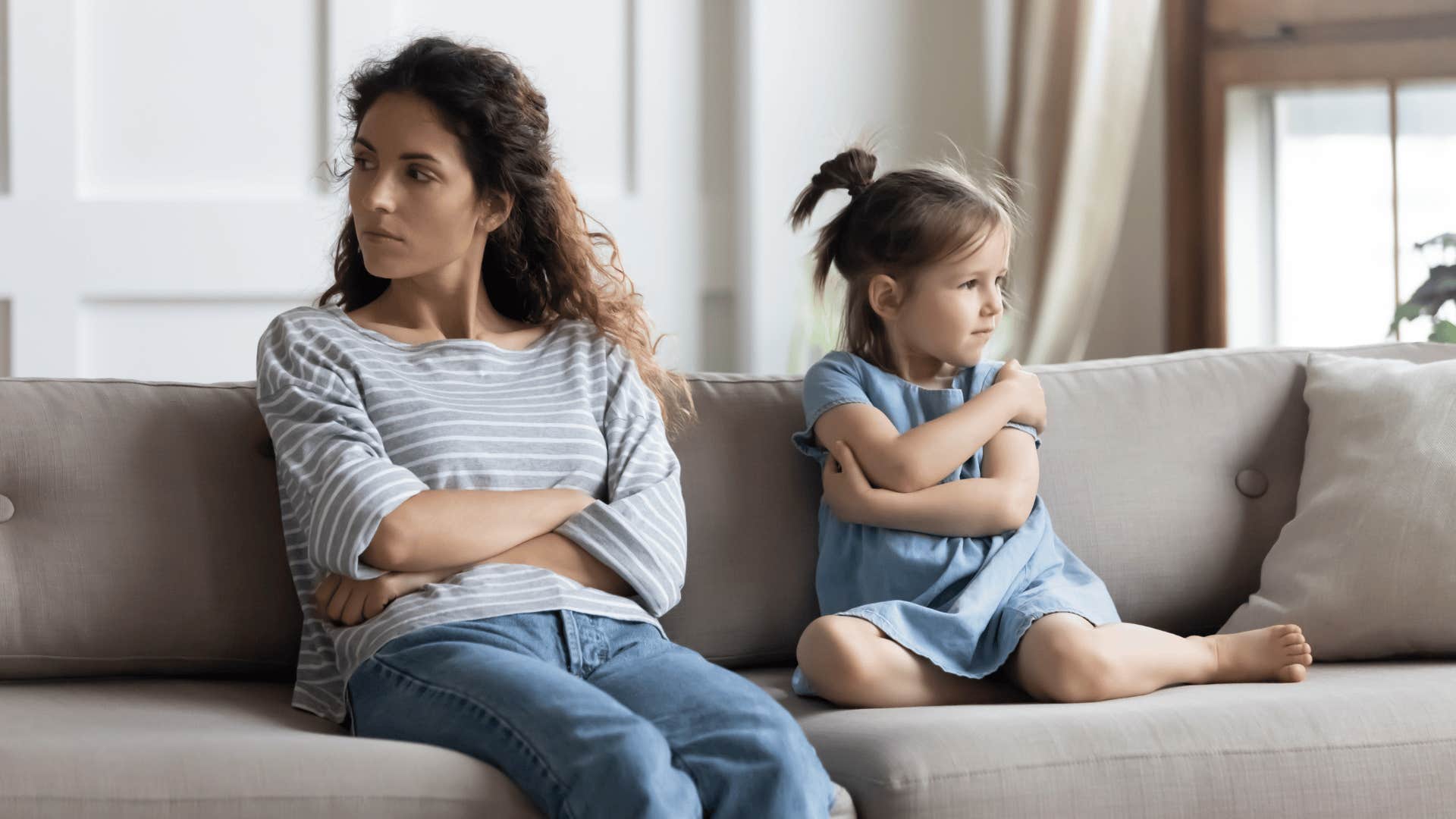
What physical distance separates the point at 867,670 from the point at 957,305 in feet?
1.55

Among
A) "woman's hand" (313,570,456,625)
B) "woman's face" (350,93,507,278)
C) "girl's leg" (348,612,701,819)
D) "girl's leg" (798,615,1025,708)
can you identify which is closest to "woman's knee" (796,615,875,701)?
"girl's leg" (798,615,1025,708)

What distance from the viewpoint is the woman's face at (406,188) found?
1.54m

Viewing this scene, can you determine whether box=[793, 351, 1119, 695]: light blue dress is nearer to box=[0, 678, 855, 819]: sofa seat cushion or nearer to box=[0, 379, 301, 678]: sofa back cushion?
box=[0, 678, 855, 819]: sofa seat cushion

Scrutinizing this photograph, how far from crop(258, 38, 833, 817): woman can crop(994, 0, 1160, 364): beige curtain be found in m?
1.57

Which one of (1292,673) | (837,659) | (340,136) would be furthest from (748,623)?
(340,136)

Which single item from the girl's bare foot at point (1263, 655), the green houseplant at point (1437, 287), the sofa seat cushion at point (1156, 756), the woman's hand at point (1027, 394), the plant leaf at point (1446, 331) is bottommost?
the sofa seat cushion at point (1156, 756)

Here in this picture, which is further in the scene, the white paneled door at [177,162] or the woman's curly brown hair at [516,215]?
the white paneled door at [177,162]

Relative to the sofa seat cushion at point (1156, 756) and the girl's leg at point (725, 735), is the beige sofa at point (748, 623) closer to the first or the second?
the sofa seat cushion at point (1156, 756)

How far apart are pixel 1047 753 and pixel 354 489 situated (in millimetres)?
672

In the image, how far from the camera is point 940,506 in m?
1.59

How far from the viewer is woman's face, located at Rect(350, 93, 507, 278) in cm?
154

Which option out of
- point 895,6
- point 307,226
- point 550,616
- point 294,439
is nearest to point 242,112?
point 307,226

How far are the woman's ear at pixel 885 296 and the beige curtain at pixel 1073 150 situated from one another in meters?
1.35

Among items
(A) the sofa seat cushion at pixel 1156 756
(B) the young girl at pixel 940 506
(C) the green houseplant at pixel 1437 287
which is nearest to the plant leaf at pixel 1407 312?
(C) the green houseplant at pixel 1437 287
